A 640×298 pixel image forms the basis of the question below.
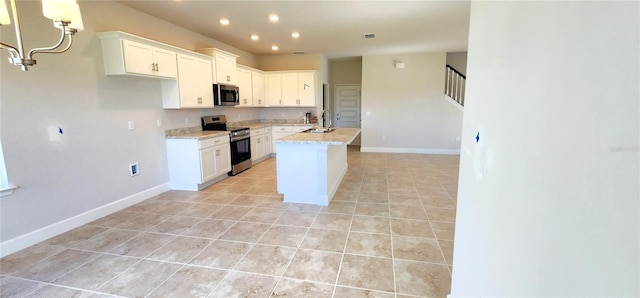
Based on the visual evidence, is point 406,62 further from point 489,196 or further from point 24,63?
point 24,63

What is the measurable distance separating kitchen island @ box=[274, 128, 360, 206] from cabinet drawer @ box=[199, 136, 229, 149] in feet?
4.48

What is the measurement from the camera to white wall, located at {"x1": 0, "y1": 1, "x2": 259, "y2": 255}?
2592 millimetres

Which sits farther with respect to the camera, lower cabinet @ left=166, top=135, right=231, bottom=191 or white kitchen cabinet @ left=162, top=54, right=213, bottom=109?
lower cabinet @ left=166, top=135, right=231, bottom=191

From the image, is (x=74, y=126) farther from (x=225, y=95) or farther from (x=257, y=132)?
(x=257, y=132)

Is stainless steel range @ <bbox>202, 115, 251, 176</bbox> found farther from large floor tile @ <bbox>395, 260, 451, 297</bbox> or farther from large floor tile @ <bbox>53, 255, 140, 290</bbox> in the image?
large floor tile @ <bbox>395, 260, 451, 297</bbox>

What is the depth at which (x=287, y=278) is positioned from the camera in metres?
2.15

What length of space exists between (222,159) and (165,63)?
1.76m

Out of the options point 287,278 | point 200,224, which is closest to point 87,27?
point 200,224

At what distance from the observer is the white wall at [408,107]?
7.15 meters

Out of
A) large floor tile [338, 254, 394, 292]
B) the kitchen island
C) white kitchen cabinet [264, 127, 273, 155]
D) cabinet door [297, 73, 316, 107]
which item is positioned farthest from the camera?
cabinet door [297, 73, 316, 107]

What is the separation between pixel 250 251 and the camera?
8.36 ft

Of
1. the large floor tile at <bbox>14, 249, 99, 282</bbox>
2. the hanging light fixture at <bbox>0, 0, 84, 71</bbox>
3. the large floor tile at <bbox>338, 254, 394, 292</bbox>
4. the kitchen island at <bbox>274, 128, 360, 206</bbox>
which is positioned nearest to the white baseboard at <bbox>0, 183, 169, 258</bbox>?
the large floor tile at <bbox>14, 249, 99, 282</bbox>

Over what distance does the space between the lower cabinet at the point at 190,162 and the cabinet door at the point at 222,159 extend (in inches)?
6.1

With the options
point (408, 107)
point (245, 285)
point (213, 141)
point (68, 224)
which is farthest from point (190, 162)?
point (408, 107)
